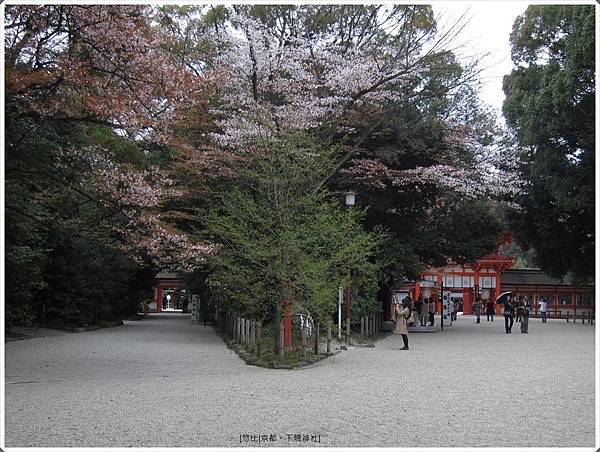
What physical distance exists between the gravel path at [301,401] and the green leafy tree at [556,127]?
401 inches

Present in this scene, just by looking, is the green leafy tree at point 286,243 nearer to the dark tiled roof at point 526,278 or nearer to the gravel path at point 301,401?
the gravel path at point 301,401

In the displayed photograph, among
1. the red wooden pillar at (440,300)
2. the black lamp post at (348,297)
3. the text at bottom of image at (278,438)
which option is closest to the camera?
the text at bottom of image at (278,438)

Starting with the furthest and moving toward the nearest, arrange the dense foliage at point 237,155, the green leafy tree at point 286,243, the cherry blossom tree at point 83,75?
the green leafy tree at point 286,243
the dense foliage at point 237,155
the cherry blossom tree at point 83,75

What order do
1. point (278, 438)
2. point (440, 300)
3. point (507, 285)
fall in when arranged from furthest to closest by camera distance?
point (507, 285), point (440, 300), point (278, 438)

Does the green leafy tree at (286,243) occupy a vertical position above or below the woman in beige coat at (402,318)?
above

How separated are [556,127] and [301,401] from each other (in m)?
17.7

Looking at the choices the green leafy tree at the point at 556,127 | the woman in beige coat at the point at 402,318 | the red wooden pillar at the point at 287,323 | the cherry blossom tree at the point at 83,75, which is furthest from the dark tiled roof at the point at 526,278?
the cherry blossom tree at the point at 83,75

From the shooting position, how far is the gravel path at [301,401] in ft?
20.0

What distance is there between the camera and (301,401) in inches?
316

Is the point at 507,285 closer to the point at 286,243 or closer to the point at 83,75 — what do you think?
the point at 286,243

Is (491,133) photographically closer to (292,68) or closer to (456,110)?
(456,110)

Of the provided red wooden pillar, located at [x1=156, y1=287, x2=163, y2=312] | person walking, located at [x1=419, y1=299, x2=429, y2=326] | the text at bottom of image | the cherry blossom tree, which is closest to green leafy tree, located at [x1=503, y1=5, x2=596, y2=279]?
person walking, located at [x1=419, y1=299, x2=429, y2=326]

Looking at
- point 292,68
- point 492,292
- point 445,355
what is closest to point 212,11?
point 292,68

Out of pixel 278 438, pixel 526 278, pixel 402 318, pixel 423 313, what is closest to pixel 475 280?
pixel 526 278
